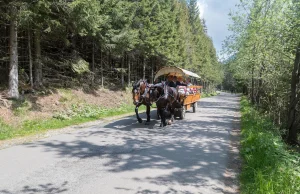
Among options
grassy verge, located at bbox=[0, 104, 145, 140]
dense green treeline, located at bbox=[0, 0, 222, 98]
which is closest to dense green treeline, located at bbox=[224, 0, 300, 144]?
dense green treeline, located at bbox=[0, 0, 222, 98]

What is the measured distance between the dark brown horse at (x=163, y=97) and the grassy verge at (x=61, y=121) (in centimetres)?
387

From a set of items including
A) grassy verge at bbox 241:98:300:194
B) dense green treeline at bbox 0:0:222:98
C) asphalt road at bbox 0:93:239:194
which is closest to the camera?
grassy verge at bbox 241:98:300:194

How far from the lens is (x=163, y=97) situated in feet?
36.3

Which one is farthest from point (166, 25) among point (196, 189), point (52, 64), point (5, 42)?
point (196, 189)

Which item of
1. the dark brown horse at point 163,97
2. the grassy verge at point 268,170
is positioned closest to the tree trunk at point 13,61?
the dark brown horse at point 163,97

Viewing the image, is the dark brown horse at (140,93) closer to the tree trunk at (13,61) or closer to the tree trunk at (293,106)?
the tree trunk at (13,61)

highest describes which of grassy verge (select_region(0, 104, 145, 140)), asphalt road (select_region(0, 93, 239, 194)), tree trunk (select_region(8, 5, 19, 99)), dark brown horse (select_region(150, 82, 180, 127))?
tree trunk (select_region(8, 5, 19, 99))

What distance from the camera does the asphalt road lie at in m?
4.79

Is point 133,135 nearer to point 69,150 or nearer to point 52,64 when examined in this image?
point 69,150

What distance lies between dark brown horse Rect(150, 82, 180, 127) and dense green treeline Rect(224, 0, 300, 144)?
514cm

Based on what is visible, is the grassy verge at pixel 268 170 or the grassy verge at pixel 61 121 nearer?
the grassy verge at pixel 268 170

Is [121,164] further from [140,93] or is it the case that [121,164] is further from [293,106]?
[293,106]

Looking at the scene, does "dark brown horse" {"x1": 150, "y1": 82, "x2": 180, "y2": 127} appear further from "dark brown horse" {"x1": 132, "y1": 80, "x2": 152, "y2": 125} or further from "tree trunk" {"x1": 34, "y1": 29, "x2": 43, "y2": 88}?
"tree trunk" {"x1": 34, "y1": 29, "x2": 43, "y2": 88}

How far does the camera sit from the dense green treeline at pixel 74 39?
11.1m
